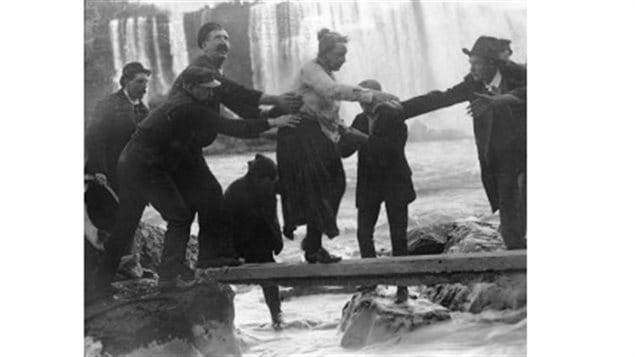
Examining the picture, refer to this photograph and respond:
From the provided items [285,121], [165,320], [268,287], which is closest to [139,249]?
[165,320]

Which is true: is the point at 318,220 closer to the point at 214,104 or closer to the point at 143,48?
the point at 214,104

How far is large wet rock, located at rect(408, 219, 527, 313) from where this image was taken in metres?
6.62

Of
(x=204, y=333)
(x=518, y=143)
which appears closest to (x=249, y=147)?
(x=204, y=333)

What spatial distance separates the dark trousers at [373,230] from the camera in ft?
21.9

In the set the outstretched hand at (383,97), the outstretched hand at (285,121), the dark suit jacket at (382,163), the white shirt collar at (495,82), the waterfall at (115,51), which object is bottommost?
the dark suit jacket at (382,163)

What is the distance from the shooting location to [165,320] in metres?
6.68

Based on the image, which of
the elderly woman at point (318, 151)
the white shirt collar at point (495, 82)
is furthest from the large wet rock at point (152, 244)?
the white shirt collar at point (495, 82)

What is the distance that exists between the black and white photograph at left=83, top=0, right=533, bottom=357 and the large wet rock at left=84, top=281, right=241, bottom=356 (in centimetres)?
1

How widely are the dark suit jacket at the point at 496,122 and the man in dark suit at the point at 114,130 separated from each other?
72.3 inches

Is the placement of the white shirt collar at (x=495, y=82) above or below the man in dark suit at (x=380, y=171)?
above

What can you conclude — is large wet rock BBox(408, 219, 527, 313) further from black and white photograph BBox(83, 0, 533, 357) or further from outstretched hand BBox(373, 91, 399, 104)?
outstretched hand BBox(373, 91, 399, 104)

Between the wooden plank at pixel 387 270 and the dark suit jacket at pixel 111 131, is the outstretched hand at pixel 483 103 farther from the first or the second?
the dark suit jacket at pixel 111 131
